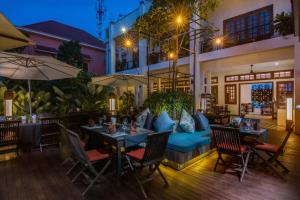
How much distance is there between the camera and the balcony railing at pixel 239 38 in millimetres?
9133

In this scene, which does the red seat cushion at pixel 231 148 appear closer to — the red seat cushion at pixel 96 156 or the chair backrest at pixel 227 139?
the chair backrest at pixel 227 139

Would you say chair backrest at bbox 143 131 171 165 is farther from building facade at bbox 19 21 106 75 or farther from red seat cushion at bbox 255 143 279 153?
building facade at bbox 19 21 106 75

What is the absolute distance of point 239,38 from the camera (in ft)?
33.2

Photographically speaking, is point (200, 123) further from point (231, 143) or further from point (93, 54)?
point (93, 54)

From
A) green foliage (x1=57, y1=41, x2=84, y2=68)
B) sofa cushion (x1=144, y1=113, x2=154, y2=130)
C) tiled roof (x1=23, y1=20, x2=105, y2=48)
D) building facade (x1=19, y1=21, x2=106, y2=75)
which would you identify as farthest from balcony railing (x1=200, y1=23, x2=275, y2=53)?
tiled roof (x1=23, y1=20, x2=105, y2=48)

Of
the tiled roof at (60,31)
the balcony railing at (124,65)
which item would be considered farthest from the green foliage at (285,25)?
the tiled roof at (60,31)

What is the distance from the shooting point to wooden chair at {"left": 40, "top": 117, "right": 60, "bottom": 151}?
568 cm

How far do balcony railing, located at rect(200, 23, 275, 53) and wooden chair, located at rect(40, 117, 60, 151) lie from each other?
7840 mm

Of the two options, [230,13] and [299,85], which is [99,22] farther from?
[299,85]

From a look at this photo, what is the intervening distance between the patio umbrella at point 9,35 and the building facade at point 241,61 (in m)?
4.89

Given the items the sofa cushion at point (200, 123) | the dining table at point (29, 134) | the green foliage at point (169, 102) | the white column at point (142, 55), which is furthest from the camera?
the white column at point (142, 55)

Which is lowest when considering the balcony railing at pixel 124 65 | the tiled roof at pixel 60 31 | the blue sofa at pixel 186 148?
the blue sofa at pixel 186 148

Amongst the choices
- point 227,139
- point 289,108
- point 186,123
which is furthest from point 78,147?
point 289,108

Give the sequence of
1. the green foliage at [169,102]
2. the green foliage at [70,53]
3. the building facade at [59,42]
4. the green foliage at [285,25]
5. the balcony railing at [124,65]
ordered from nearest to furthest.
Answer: the green foliage at [169,102] < the green foliage at [285,25] < the green foliage at [70,53] < the building facade at [59,42] < the balcony railing at [124,65]
